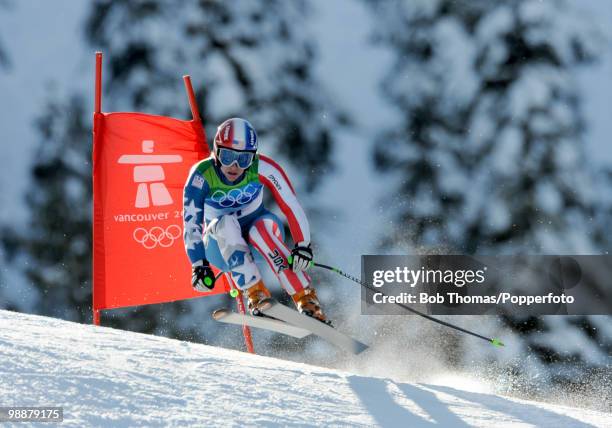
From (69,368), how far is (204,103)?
12.0 meters

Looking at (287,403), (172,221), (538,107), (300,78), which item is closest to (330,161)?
(300,78)

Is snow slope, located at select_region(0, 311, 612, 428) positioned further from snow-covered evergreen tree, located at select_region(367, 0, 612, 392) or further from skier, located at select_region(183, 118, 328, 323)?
snow-covered evergreen tree, located at select_region(367, 0, 612, 392)

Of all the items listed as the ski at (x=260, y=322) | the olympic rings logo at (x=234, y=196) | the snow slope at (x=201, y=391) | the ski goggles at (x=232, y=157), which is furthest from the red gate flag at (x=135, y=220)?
the ski goggles at (x=232, y=157)

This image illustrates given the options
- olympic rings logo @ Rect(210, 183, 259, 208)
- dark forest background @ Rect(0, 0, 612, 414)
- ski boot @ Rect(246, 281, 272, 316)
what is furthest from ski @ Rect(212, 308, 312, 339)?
dark forest background @ Rect(0, 0, 612, 414)

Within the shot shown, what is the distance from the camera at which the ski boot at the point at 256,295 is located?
453 cm

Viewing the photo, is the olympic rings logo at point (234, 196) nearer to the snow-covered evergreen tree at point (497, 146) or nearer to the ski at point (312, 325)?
the ski at point (312, 325)

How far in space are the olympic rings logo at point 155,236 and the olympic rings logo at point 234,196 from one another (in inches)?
46.7

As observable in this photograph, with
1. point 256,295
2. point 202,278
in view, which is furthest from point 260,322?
point 202,278

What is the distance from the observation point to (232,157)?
14.6 ft

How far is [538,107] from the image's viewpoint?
15.5 metres

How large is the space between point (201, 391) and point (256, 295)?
1130 millimetres

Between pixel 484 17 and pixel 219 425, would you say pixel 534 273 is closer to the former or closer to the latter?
pixel 484 17

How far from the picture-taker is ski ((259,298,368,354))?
4.46m

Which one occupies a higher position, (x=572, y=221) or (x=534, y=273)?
(x=572, y=221)
